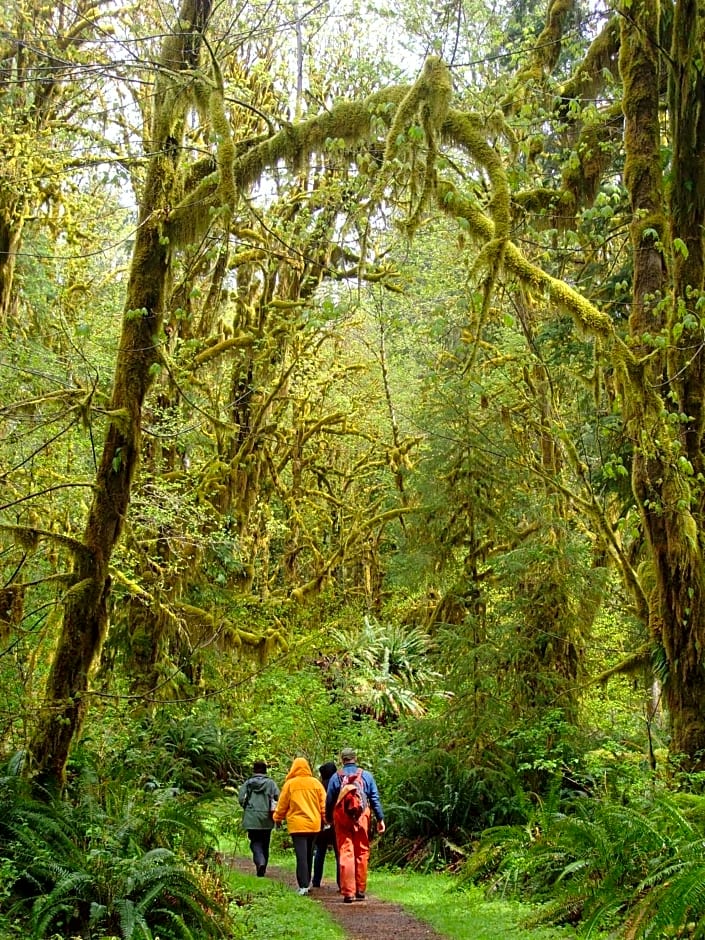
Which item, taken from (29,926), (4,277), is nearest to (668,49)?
(4,277)

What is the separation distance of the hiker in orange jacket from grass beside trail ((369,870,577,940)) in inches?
33.1

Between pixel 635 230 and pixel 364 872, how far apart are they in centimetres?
705

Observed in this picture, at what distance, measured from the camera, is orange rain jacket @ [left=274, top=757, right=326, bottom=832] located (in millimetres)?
10234

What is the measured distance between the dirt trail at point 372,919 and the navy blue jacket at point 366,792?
2.76ft

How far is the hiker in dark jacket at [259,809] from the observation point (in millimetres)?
10977

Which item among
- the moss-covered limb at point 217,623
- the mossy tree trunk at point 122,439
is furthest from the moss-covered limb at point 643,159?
the moss-covered limb at point 217,623

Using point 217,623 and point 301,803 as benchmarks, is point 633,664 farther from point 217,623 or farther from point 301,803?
point 217,623

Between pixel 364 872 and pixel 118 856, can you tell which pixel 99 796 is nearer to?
pixel 118 856

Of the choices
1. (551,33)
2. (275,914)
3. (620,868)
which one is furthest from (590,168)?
(275,914)

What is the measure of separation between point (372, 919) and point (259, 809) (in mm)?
2654

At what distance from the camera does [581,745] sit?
1089cm

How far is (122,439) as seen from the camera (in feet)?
28.1

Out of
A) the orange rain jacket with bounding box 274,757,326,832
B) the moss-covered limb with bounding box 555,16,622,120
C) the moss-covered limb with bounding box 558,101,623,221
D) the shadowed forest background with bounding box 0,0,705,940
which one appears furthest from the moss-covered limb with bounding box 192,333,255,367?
the orange rain jacket with bounding box 274,757,326,832

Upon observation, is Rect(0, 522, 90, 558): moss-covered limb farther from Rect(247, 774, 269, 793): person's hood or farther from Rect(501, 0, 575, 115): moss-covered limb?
Rect(501, 0, 575, 115): moss-covered limb
